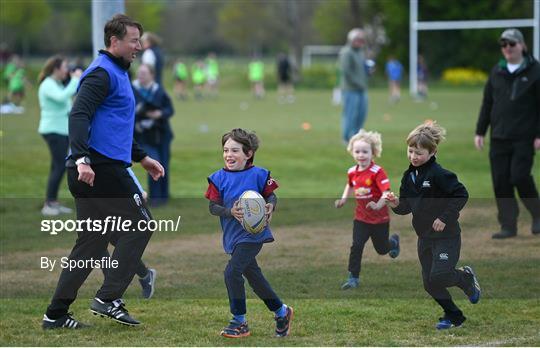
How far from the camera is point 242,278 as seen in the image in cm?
668

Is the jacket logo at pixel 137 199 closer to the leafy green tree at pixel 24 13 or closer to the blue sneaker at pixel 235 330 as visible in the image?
the blue sneaker at pixel 235 330

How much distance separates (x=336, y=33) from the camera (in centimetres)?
6644

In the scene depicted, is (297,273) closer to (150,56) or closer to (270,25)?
(150,56)

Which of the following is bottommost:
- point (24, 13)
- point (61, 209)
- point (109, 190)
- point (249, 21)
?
point (61, 209)

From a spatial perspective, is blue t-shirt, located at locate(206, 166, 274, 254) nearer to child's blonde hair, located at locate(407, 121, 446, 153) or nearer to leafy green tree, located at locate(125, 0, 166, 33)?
child's blonde hair, located at locate(407, 121, 446, 153)

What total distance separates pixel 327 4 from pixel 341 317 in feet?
200

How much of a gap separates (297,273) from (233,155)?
2.52 metres

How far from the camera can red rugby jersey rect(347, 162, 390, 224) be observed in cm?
829

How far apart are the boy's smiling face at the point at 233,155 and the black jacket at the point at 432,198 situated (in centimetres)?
119

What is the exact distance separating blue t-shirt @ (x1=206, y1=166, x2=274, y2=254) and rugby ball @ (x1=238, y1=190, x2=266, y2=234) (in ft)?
0.27

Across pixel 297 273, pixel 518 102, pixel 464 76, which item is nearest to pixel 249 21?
pixel 464 76

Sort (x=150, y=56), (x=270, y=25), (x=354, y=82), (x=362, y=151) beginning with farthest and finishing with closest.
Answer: (x=270, y=25), (x=354, y=82), (x=150, y=56), (x=362, y=151)

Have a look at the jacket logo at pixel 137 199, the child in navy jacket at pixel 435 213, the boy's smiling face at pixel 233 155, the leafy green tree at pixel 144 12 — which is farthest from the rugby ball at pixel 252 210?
the leafy green tree at pixel 144 12

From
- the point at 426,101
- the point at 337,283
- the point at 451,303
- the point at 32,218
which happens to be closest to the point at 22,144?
the point at 32,218
